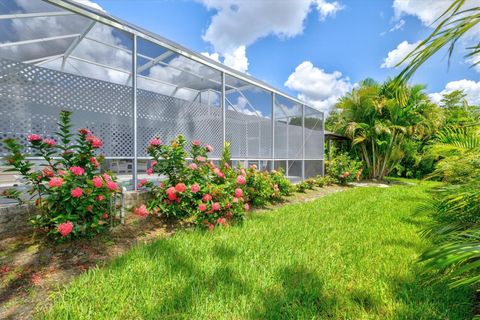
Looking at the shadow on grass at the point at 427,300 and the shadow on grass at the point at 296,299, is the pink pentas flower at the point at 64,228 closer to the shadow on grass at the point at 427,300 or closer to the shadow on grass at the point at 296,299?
the shadow on grass at the point at 296,299

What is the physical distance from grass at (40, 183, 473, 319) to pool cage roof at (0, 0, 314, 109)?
11.4 ft

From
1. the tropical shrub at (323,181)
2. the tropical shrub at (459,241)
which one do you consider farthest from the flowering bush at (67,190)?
the tropical shrub at (323,181)

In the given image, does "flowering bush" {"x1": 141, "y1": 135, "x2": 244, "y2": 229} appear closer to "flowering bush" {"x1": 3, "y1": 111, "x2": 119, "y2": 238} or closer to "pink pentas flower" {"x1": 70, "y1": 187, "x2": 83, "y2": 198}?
"flowering bush" {"x1": 3, "y1": 111, "x2": 119, "y2": 238}

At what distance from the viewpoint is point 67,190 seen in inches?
92.5

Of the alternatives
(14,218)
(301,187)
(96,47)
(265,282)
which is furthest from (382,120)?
(14,218)

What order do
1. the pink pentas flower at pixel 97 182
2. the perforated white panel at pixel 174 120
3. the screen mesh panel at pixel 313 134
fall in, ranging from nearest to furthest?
the pink pentas flower at pixel 97 182, the perforated white panel at pixel 174 120, the screen mesh panel at pixel 313 134

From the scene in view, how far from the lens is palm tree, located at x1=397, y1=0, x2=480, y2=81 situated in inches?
29.1

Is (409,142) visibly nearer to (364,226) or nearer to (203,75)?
(364,226)

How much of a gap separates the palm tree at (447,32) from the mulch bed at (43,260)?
256 cm

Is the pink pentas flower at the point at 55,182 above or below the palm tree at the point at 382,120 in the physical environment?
below

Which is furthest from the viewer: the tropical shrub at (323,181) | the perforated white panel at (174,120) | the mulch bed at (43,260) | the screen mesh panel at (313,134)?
the screen mesh panel at (313,134)

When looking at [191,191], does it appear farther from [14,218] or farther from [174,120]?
[14,218]

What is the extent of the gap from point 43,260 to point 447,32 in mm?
3319

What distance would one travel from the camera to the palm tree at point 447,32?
74 cm
